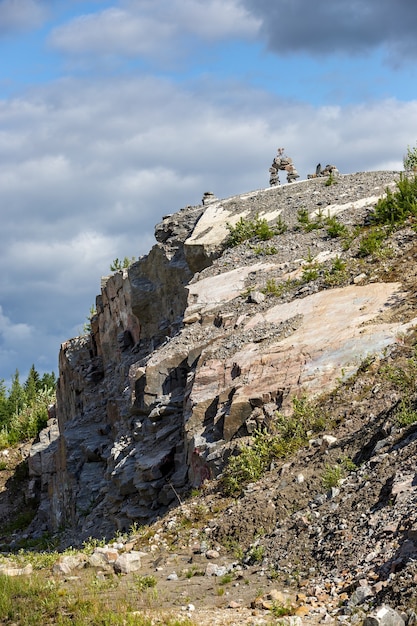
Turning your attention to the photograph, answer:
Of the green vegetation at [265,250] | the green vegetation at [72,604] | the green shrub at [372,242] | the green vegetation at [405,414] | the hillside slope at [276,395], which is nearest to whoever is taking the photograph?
the green vegetation at [72,604]

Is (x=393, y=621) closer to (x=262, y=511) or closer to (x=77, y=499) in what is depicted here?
(x=262, y=511)

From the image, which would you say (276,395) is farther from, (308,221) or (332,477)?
(308,221)

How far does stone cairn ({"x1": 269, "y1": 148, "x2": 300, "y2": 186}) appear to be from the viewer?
29.3 meters

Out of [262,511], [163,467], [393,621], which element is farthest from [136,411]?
[393,621]

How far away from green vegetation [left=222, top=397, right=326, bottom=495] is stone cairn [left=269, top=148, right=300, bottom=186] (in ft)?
52.2

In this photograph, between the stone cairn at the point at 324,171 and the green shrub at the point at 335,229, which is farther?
the stone cairn at the point at 324,171

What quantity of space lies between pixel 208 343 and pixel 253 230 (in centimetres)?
555

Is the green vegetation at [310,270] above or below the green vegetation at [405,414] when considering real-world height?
above

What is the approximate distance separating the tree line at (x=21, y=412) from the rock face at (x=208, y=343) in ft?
39.5

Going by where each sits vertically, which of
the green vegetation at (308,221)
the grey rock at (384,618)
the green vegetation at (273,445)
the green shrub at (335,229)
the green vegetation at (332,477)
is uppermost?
the green vegetation at (308,221)

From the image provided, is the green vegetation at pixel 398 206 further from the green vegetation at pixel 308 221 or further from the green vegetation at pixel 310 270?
the green vegetation at pixel 310 270

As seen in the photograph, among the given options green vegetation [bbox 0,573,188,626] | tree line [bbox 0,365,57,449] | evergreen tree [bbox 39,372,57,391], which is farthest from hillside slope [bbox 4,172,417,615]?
evergreen tree [bbox 39,372,57,391]

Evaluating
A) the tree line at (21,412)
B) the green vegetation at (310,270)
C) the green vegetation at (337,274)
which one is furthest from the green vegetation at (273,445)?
the tree line at (21,412)

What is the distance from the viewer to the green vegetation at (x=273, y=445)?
13.9m
